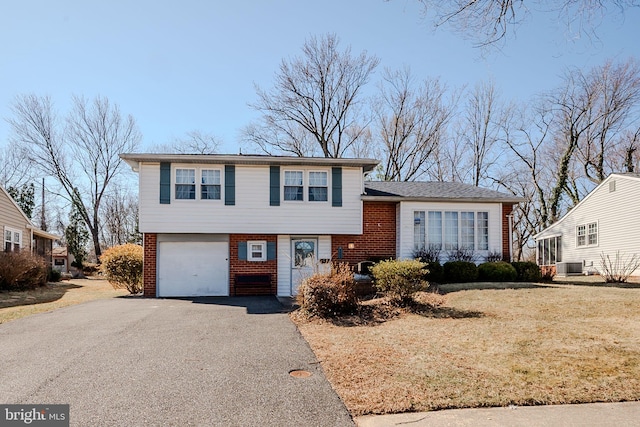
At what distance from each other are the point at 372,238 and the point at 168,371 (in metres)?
11.3

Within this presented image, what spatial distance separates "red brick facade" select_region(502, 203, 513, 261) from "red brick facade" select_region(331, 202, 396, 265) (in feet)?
13.2

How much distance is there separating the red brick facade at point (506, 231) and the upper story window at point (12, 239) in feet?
67.3

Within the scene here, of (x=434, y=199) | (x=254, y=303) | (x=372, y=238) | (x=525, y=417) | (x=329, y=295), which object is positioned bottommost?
(x=254, y=303)

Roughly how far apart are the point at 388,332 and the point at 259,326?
2.64 m

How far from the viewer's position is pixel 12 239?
21344 millimetres

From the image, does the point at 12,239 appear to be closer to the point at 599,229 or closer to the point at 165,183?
the point at 165,183

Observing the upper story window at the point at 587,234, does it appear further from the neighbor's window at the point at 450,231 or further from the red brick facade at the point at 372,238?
the red brick facade at the point at 372,238

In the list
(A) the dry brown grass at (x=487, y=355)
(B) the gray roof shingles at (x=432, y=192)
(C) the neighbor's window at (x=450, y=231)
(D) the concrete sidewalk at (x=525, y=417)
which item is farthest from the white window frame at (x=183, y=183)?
(D) the concrete sidewalk at (x=525, y=417)

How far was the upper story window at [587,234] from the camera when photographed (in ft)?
69.7

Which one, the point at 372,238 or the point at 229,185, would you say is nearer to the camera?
the point at 229,185

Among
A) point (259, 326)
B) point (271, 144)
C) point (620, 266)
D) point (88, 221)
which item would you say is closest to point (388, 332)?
point (259, 326)

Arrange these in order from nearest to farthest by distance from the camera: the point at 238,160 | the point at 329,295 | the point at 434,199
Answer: the point at 329,295 < the point at 238,160 < the point at 434,199

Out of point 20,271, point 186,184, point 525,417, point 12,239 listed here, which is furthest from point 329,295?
point 12,239

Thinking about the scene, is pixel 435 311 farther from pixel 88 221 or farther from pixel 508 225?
pixel 88 221
